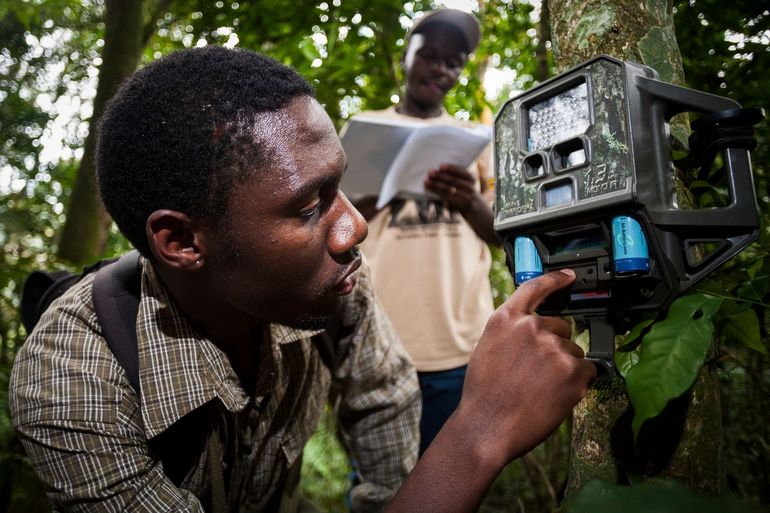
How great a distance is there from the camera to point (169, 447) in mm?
1295

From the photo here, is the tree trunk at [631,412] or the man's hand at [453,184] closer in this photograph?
the tree trunk at [631,412]

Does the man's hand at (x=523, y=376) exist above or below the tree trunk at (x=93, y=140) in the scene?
below

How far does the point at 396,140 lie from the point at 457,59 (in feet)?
2.48

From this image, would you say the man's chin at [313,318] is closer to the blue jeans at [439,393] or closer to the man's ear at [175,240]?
the man's ear at [175,240]

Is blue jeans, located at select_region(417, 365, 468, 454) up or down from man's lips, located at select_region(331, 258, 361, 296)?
down

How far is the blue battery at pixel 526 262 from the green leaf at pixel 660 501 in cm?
48

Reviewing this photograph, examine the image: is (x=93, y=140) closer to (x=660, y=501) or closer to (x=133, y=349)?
(x=133, y=349)

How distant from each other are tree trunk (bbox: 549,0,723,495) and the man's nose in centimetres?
59

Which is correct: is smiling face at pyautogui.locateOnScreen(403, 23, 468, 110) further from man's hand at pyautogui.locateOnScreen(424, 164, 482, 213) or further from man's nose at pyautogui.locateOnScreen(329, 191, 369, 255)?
man's nose at pyautogui.locateOnScreen(329, 191, 369, 255)

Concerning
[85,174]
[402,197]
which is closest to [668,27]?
[402,197]

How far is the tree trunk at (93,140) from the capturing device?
3.30 m

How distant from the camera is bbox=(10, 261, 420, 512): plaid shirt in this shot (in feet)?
3.60

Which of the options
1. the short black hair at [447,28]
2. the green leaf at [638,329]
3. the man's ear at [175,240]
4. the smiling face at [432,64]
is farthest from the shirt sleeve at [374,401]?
the short black hair at [447,28]

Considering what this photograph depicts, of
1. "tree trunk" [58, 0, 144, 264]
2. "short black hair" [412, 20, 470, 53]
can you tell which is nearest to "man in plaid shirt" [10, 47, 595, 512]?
"short black hair" [412, 20, 470, 53]
